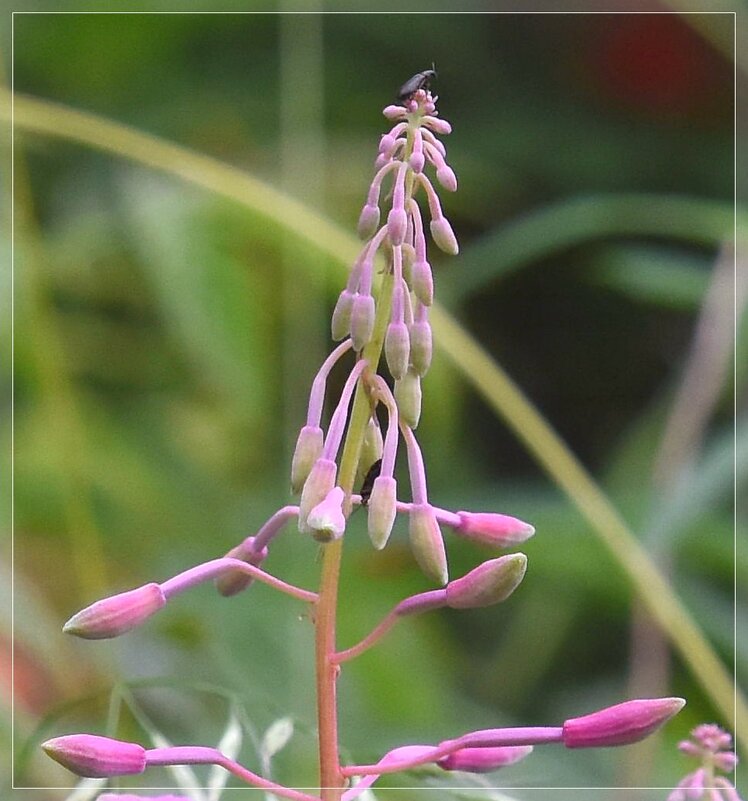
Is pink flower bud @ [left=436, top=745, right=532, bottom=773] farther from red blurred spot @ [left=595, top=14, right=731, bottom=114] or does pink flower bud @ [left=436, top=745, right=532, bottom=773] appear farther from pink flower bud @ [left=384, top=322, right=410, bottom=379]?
red blurred spot @ [left=595, top=14, right=731, bottom=114]

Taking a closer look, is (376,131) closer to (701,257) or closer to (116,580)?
(701,257)

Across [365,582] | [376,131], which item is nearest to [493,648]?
[365,582]

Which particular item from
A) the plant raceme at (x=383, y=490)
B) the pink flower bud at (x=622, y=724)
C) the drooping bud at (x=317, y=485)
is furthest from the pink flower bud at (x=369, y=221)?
the pink flower bud at (x=622, y=724)

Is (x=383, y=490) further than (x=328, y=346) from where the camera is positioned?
No

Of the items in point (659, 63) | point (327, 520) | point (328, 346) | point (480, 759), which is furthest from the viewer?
point (659, 63)

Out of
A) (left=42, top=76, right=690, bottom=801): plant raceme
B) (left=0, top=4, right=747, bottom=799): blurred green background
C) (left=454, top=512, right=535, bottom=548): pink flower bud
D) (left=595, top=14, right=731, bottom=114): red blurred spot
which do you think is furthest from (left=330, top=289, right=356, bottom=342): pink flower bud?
(left=595, top=14, right=731, bottom=114): red blurred spot

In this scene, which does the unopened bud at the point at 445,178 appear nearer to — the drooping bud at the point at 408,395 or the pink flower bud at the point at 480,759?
the drooping bud at the point at 408,395

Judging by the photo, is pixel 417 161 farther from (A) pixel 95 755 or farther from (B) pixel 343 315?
(A) pixel 95 755

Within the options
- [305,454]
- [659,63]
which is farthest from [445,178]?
[659,63]
